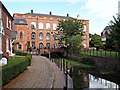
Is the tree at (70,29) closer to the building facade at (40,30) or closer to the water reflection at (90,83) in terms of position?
the building facade at (40,30)

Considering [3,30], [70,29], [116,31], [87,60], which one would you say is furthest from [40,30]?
[3,30]

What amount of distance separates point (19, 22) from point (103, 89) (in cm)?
4962

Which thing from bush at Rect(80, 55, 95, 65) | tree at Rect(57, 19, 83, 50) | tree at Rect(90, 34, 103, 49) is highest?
tree at Rect(57, 19, 83, 50)

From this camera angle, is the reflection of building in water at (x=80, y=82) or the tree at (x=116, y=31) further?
the tree at (x=116, y=31)

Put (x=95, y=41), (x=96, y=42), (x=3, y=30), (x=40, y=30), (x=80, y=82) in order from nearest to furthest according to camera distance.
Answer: (x=80, y=82) → (x=3, y=30) → (x=40, y=30) → (x=96, y=42) → (x=95, y=41)

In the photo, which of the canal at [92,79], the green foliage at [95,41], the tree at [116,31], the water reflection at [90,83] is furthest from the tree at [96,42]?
the water reflection at [90,83]

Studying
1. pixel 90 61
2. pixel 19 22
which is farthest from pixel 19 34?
pixel 90 61

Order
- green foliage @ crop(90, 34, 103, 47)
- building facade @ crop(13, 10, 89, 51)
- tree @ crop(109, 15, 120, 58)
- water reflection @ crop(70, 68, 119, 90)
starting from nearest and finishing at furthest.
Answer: water reflection @ crop(70, 68, 119, 90), tree @ crop(109, 15, 120, 58), building facade @ crop(13, 10, 89, 51), green foliage @ crop(90, 34, 103, 47)

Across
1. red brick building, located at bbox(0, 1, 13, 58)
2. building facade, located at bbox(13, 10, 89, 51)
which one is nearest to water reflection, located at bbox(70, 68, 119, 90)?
red brick building, located at bbox(0, 1, 13, 58)

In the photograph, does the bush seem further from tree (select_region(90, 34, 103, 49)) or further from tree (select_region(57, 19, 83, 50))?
tree (select_region(90, 34, 103, 49))

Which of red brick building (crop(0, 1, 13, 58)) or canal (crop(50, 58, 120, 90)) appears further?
red brick building (crop(0, 1, 13, 58))

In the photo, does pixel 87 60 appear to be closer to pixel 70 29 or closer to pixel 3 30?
pixel 3 30

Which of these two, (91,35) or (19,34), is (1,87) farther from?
(91,35)

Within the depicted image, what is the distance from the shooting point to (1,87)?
40.4ft
